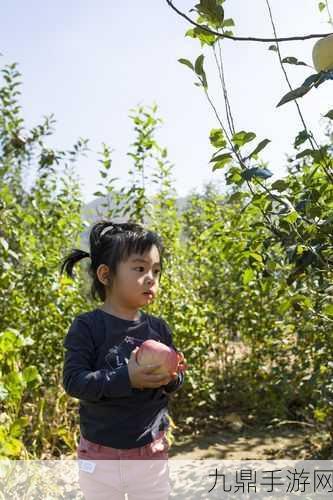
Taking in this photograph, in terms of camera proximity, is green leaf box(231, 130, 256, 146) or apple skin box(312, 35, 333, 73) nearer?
apple skin box(312, 35, 333, 73)

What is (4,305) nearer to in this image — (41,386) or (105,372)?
(41,386)

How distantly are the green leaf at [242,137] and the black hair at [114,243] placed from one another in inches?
16.1

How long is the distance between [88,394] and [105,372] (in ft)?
0.22

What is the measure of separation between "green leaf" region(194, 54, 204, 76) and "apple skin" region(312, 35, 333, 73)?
356 millimetres

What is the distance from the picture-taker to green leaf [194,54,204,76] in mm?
1302

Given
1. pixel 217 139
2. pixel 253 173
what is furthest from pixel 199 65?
pixel 253 173

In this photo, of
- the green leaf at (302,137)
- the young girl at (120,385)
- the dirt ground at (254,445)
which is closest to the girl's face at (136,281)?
the young girl at (120,385)

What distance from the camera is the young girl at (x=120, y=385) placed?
1341 mm

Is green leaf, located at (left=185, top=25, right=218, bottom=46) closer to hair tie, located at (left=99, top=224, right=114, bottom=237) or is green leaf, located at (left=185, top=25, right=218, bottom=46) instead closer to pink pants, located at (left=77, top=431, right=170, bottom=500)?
hair tie, located at (left=99, top=224, right=114, bottom=237)

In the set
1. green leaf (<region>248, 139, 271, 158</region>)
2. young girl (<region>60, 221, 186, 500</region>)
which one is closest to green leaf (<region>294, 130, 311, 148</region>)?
green leaf (<region>248, 139, 271, 158</region>)

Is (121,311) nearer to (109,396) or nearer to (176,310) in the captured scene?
(109,396)

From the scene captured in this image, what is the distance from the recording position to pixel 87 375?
134 cm

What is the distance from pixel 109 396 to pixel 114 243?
1.46ft

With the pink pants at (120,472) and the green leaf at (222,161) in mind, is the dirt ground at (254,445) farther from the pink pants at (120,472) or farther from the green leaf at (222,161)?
the green leaf at (222,161)
